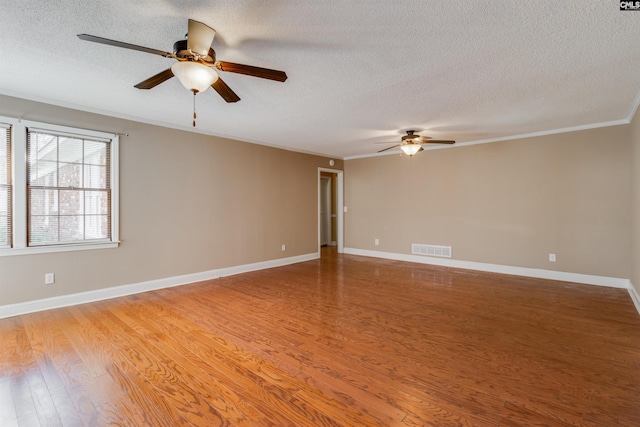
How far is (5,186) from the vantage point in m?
3.36

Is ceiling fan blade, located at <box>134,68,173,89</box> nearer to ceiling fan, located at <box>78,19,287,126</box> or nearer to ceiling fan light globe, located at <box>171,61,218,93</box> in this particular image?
ceiling fan, located at <box>78,19,287,126</box>

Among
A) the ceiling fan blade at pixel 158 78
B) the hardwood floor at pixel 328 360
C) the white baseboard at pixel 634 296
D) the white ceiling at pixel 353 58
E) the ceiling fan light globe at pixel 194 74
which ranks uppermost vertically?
the white ceiling at pixel 353 58

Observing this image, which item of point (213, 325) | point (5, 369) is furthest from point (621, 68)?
point (5, 369)

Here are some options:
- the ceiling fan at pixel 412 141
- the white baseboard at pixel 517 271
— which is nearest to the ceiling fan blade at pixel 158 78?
the ceiling fan at pixel 412 141

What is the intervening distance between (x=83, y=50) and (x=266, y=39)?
155 centimetres

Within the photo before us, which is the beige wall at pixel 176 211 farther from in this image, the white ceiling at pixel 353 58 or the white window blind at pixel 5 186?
the white ceiling at pixel 353 58

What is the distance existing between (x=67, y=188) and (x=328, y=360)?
151 inches

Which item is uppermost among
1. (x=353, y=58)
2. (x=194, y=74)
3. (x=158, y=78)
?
(x=353, y=58)

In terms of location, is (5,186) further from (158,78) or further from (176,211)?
(158,78)

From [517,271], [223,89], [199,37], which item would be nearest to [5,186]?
[223,89]

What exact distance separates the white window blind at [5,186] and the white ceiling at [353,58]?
22.1 inches

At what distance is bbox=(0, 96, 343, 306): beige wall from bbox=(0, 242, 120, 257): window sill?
0.06 meters

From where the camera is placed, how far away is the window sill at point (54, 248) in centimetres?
338

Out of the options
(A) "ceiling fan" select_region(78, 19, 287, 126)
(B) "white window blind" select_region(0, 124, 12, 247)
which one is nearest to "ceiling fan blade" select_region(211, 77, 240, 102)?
(A) "ceiling fan" select_region(78, 19, 287, 126)
